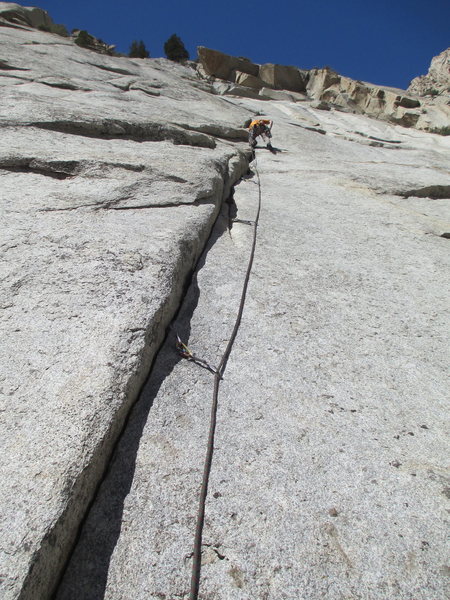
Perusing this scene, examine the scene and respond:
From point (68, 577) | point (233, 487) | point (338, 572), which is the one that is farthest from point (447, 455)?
point (68, 577)

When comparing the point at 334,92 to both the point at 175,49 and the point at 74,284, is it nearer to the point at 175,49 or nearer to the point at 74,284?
the point at 175,49

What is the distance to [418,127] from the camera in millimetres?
16953

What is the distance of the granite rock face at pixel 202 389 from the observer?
1.48 m

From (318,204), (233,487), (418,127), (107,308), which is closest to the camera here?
(233,487)

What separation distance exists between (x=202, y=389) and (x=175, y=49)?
38.9m

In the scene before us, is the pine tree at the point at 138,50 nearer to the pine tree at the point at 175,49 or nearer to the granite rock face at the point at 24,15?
the pine tree at the point at 175,49

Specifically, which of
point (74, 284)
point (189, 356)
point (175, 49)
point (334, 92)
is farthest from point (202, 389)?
point (175, 49)

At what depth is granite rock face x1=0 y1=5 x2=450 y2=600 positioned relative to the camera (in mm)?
1481

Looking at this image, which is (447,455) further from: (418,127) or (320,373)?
(418,127)

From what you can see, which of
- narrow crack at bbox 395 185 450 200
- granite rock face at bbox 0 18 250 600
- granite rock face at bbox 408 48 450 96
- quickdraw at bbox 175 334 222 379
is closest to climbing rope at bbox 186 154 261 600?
quickdraw at bbox 175 334 222 379

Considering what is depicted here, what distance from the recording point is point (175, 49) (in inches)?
1313

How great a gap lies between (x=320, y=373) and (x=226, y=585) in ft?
4.39

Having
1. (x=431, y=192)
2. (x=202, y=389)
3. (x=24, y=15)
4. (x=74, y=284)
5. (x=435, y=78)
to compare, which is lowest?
(x=202, y=389)

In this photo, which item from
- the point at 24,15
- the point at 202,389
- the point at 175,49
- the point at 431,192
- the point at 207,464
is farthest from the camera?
the point at 175,49
